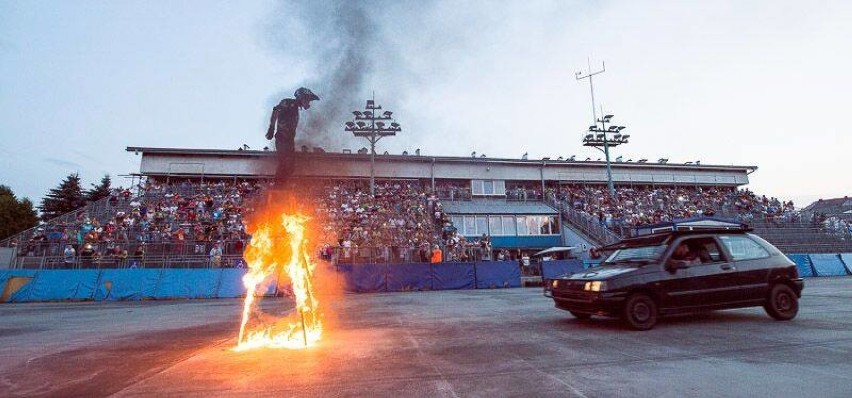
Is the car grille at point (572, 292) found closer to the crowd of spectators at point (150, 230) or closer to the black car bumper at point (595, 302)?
the black car bumper at point (595, 302)

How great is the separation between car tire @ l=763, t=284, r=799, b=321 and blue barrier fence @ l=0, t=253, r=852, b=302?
13882mm

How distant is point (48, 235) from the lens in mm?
19703

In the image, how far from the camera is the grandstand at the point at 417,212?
62.0 ft

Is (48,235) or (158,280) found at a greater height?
(48,235)

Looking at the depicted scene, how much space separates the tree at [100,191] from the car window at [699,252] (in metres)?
64.1

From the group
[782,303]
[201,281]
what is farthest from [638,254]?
[201,281]

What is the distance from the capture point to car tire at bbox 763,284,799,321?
7.56 metres

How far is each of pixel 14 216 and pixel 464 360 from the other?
55.8m

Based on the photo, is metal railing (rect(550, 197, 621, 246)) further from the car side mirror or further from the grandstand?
the car side mirror

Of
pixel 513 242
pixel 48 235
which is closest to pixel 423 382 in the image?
pixel 48 235

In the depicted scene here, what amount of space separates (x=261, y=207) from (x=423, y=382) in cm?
429

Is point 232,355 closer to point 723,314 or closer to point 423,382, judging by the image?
point 423,382

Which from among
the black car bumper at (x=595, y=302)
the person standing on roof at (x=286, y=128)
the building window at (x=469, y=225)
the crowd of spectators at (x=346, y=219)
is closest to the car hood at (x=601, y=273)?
the black car bumper at (x=595, y=302)

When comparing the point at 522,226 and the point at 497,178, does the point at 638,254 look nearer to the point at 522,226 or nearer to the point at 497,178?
the point at 522,226
